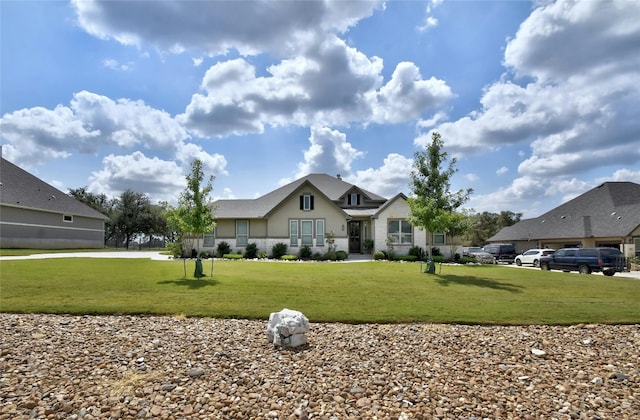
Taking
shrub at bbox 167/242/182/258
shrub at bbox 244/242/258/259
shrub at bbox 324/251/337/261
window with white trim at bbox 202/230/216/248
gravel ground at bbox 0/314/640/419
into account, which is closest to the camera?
gravel ground at bbox 0/314/640/419

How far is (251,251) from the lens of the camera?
28.7 metres

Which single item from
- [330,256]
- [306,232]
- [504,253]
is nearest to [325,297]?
[330,256]

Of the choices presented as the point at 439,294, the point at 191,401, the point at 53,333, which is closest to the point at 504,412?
the point at 191,401

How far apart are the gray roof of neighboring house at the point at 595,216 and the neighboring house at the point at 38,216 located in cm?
5148

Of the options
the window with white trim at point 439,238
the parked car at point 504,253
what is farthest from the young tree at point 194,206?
the parked car at point 504,253

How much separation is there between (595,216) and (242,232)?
35.0 m

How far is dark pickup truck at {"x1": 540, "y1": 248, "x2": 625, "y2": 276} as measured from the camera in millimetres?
22172

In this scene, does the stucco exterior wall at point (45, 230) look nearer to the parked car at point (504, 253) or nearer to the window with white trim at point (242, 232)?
the window with white trim at point (242, 232)

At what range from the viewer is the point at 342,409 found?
4.70 meters

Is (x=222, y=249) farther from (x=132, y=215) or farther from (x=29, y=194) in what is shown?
(x=132, y=215)

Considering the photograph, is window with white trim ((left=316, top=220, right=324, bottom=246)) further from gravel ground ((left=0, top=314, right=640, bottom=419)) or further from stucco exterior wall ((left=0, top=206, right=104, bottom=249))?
stucco exterior wall ((left=0, top=206, right=104, bottom=249))

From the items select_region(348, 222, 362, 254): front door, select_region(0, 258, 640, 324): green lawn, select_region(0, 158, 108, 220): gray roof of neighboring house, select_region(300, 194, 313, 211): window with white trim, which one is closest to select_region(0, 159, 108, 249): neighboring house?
select_region(0, 158, 108, 220): gray roof of neighboring house

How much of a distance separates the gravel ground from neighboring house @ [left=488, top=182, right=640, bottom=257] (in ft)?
96.2

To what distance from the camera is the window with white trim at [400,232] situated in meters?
29.1
